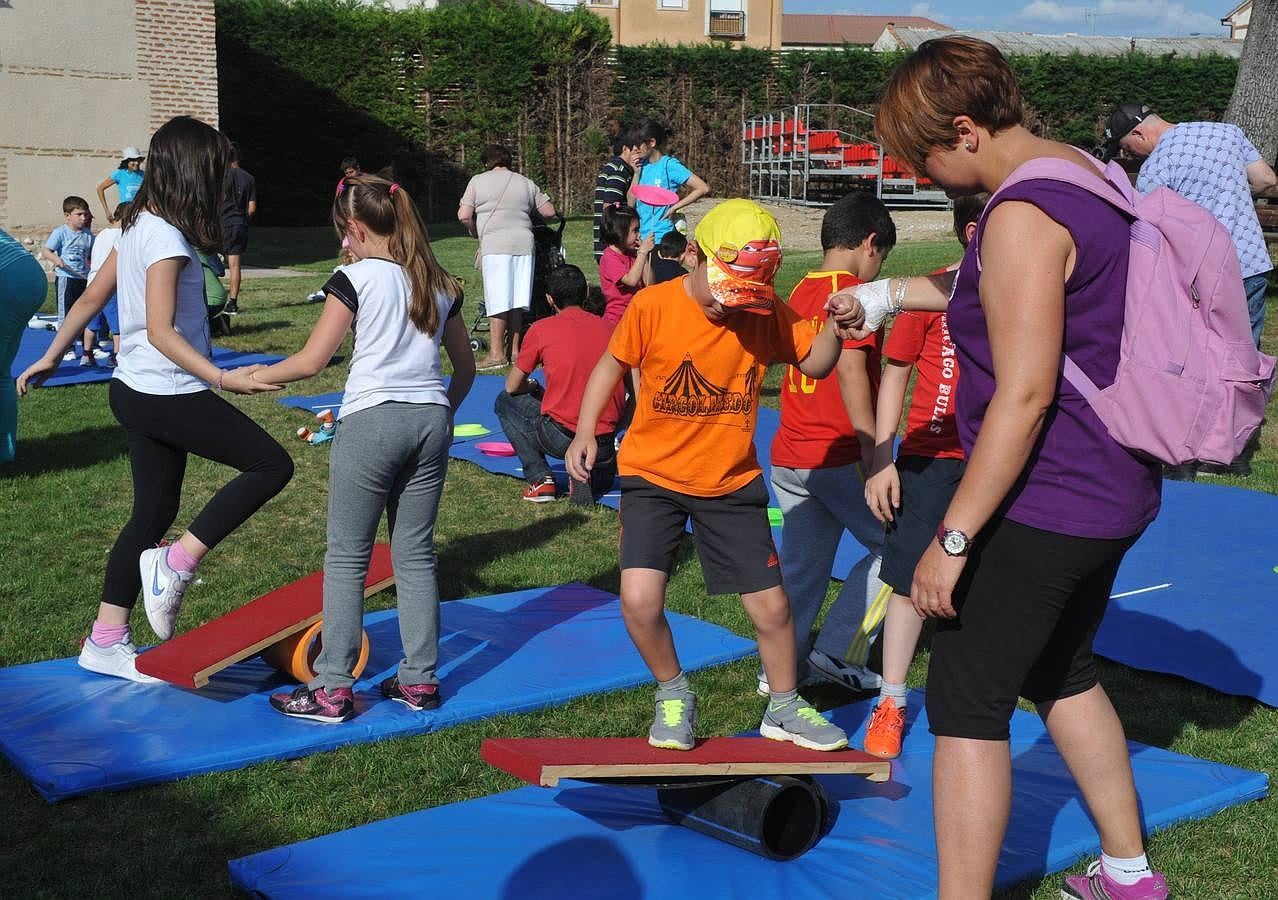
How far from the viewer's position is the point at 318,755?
414 centimetres

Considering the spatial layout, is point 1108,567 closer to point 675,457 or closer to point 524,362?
point 675,457

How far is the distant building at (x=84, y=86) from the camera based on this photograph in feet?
62.8

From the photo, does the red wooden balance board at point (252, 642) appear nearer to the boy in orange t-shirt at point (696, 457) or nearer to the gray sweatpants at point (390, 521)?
the gray sweatpants at point (390, 521)

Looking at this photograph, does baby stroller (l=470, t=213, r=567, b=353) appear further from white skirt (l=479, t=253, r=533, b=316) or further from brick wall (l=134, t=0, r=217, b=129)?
brick wall (l=134, t=0, r=217, b=129)

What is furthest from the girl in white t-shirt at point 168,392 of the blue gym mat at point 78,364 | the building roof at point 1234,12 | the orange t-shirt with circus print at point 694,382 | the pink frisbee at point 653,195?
the building roof at point 1234,12

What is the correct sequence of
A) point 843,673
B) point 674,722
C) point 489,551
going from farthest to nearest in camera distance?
point 489,551
point 843,673
point 674,722

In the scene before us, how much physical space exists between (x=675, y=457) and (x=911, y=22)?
369 ft

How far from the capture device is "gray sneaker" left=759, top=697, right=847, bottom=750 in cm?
386

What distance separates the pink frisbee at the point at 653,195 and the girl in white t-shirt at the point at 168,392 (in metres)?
5.32

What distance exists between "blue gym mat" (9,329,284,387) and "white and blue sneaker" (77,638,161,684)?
661 centimetres

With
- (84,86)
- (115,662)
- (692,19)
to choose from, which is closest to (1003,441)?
(115,662)

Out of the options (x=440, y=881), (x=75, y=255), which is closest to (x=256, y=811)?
(x=440, y=881)

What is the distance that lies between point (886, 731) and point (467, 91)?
2559cm

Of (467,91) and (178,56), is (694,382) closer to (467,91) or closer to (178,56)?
(178,56)
